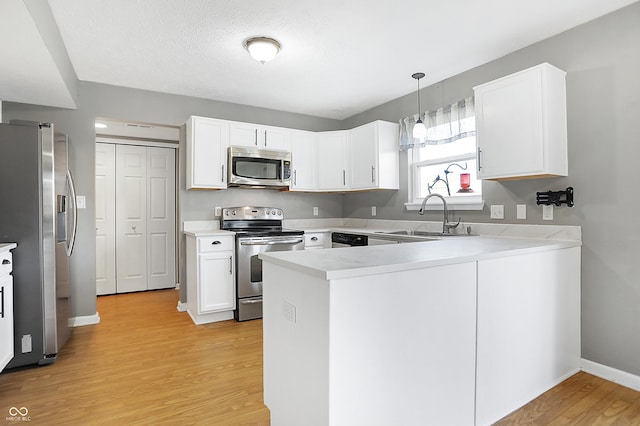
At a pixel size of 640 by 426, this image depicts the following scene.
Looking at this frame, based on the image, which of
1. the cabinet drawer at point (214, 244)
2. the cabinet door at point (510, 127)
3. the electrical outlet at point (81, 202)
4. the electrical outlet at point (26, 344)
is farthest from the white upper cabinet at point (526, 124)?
the electrical outlet at point (81, 202)

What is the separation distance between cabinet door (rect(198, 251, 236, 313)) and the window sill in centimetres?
207

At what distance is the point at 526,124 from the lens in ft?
8.07

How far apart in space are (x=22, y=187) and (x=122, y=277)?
2766mm

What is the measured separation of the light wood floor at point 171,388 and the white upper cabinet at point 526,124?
4.72ft

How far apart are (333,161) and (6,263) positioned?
329 cm

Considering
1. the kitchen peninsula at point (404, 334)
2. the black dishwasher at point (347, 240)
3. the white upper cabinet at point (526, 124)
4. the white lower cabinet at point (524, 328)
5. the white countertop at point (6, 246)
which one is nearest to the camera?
the kitchen peninsula at point (404, 334)

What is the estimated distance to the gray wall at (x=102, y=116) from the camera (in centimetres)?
345

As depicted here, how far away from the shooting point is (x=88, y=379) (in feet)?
7.68

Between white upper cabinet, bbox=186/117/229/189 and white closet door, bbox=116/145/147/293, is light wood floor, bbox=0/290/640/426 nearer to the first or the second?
white upper cabinet, bbox=186/117/229/189

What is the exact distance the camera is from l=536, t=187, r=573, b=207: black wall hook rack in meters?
2.48

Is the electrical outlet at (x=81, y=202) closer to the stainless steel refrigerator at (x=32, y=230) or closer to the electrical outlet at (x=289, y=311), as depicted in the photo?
the stainless steel refrigerator at (x=32, y=230)

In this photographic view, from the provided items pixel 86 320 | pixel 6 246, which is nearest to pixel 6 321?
pixel 6 246

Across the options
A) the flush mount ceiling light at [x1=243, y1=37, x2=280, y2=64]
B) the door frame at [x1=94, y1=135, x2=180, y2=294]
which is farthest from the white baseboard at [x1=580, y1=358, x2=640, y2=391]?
the door frame at [x1=94, y1=135, x2=180, y2=294]

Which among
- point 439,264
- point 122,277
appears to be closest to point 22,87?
point 122,277
